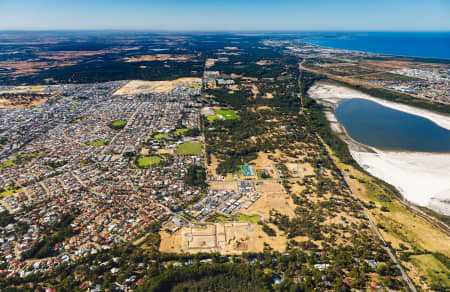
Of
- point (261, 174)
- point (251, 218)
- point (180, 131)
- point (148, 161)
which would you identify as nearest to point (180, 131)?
point (180, 131)

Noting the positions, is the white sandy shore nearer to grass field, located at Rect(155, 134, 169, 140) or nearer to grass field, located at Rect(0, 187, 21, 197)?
grass field, located at Rect(155, 134, 169, 140)

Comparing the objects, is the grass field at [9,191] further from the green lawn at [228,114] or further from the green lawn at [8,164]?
the green lawn at [228,114]

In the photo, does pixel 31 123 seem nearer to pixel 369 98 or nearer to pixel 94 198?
pixel 94 198

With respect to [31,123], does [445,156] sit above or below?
below

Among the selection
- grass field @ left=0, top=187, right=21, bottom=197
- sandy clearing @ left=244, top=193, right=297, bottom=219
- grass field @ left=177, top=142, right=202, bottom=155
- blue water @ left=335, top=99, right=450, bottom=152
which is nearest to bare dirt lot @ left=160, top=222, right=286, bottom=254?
sandy clearing @ left=244, top=193, right=297, bottom=219

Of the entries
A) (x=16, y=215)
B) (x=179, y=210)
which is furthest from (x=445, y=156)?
(x=16, y=215)

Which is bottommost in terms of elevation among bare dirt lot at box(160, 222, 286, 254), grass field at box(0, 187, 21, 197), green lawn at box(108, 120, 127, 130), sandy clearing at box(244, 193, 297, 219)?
bare dirt lot at box(160, 222, 286, 254)
